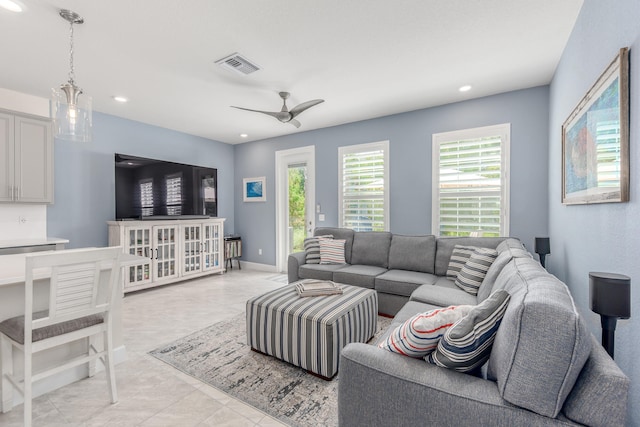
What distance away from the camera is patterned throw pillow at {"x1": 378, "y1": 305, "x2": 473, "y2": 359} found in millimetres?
1181

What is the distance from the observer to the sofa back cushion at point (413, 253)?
3.43m

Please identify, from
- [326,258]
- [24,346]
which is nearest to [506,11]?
[326,258]

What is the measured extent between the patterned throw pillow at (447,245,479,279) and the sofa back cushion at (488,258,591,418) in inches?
84.3

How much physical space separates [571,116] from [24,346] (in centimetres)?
381

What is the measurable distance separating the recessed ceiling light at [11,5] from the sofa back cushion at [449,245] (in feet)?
13.8

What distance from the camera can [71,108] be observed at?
2168 millimetres

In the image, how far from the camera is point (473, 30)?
90.0 inches

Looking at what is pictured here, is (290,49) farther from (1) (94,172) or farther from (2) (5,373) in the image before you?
(1) (94,172)

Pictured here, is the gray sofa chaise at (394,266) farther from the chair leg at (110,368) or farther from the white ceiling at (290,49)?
the chair leg at (110,368)

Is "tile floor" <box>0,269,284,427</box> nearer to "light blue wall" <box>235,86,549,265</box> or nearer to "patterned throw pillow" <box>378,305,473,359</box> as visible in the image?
"patterned throw pillow" <box>378,305,473,359</box>

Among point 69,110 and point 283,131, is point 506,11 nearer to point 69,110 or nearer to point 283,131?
point 69,110

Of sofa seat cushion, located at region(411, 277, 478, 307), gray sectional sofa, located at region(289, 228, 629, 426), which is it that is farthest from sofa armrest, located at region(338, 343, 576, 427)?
sofa seat cushion, located at region(411, 277, 478, 307)

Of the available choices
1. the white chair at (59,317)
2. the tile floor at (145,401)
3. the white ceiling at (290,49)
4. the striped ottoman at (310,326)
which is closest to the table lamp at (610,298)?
the striped ottoman at (310,326)

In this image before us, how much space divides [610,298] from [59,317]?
8.48ft
